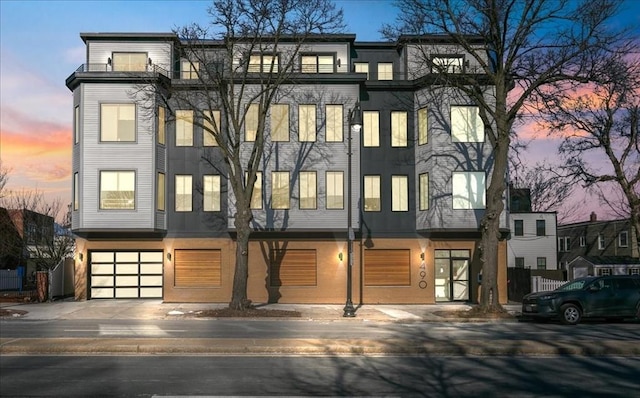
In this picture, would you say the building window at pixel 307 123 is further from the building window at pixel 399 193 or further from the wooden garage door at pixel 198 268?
the wooden garage door at pixel 198 268

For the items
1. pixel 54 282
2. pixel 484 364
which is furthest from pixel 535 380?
pixel 54 282

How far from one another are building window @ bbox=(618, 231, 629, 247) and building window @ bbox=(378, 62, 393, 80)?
36.5m

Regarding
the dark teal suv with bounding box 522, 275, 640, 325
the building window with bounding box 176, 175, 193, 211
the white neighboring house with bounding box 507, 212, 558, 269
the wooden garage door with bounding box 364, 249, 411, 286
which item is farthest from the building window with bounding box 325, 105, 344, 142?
the white neighboring house with bounding box 507, 212, 558, 269

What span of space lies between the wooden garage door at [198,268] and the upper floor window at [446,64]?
14.0m

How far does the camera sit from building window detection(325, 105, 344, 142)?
103 ft

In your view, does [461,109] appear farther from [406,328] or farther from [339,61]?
[406,328]

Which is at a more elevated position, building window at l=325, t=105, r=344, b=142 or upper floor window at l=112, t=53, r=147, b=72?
upper floor window at l=112, t=53, r=147, b=72

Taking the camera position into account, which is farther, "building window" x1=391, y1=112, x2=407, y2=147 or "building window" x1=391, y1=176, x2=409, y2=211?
"building window" x1=391, y1=112, x2=407, y2=147

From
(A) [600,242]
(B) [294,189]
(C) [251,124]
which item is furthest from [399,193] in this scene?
(A) [600,242]

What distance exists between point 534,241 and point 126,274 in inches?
1498

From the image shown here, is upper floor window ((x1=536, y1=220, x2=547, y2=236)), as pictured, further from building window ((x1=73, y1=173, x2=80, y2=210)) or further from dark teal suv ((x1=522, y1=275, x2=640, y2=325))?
building window ((x1=73, y1=173, x2=80, y2=210))

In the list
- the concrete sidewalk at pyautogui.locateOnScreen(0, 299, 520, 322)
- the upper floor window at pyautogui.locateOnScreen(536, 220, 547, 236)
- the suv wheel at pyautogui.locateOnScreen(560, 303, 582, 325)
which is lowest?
the concrete sidewalk at pyautogui.locateOnScreen(0, 299, 520, 322)

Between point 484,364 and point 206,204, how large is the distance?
21628 millimetres

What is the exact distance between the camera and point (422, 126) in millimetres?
31938
